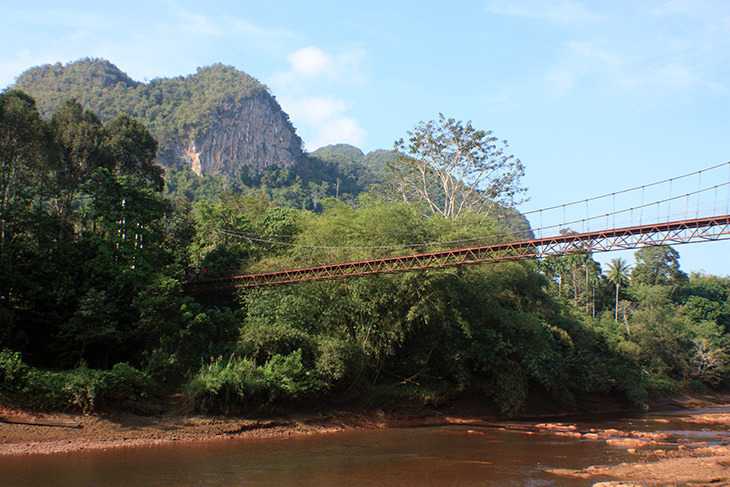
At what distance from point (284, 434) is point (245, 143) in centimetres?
11391

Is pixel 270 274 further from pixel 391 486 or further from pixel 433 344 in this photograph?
pixel 391 486

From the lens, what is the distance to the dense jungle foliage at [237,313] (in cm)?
2089

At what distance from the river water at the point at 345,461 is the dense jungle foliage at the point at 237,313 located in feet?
9.61

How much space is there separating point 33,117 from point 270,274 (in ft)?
40.4

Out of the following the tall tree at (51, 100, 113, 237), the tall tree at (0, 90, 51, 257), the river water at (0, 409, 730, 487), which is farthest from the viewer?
the tall tree at (51, 100, 113, 237)

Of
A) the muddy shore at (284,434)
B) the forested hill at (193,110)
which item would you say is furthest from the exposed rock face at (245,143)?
the muddy shore at (284,434)

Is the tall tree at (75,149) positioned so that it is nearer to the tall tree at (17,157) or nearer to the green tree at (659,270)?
the tall tree at (17,157)

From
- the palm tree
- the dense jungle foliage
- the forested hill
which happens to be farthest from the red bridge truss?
the forested hill

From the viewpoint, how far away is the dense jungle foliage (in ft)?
68.5

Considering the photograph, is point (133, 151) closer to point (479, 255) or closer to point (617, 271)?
point (479, 255)

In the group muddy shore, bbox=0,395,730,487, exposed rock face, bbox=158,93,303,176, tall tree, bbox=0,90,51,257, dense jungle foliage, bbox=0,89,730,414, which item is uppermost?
exposed rock face, bbox=158,93,303,176

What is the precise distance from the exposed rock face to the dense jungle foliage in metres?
87.2

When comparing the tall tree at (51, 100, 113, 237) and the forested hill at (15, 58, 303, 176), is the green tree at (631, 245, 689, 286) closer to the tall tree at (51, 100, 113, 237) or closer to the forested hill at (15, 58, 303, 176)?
the tall tree at (51, 100, 113, 237)

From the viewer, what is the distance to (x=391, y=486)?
42.1 feet
